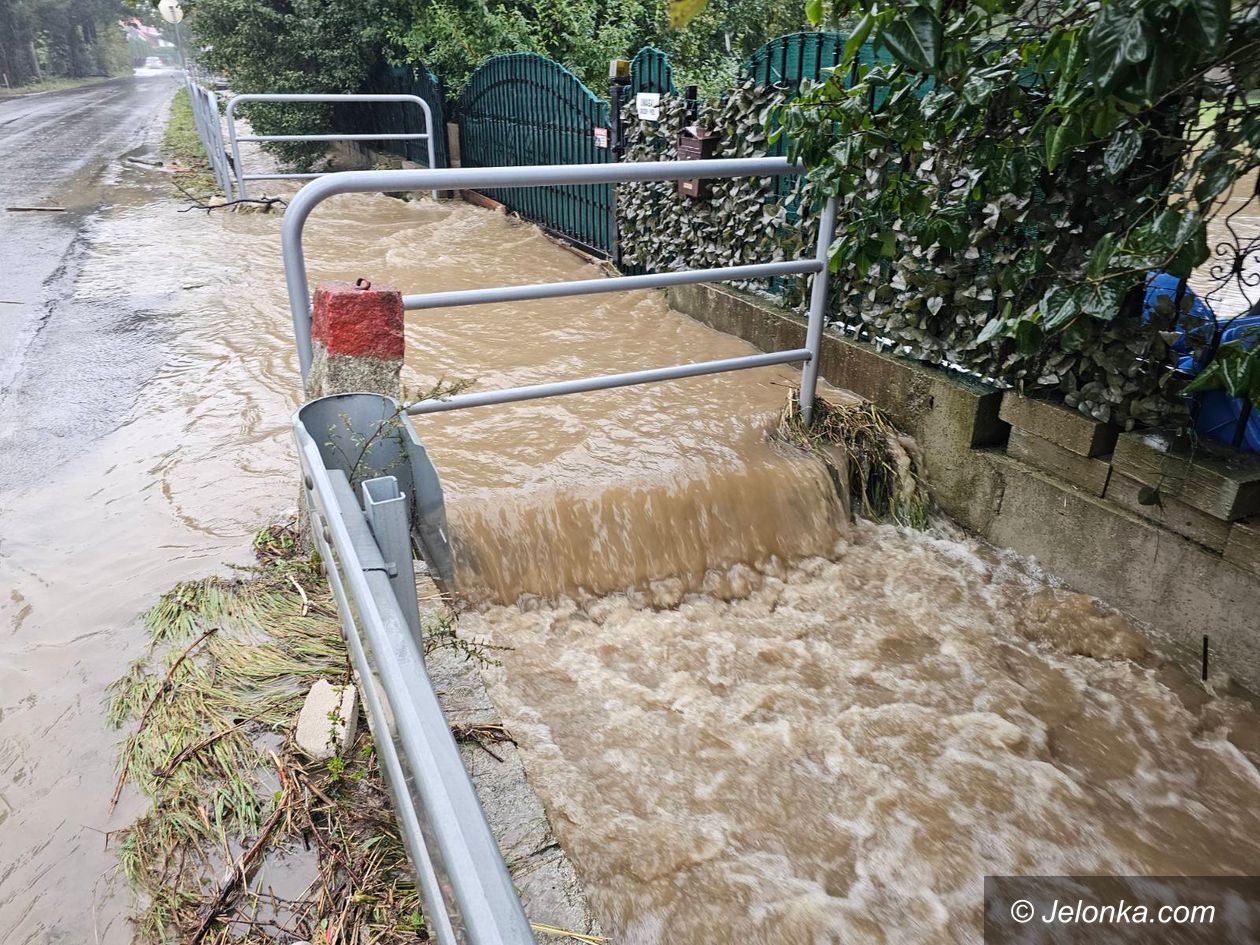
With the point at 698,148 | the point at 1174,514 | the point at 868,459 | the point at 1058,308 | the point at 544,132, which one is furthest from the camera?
the point at 544,132

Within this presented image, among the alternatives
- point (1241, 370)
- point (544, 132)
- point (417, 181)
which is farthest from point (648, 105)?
point (1241, 370)

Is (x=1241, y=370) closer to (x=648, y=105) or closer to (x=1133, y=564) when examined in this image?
(x=1133, y=564)

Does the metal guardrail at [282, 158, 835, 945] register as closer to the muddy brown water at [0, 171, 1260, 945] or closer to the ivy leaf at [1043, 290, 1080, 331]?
the muddy brown water at [0, 171, 1260, 945]

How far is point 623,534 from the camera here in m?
3.58

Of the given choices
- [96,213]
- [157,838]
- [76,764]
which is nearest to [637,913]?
[157,838]

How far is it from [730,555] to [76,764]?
234 cm

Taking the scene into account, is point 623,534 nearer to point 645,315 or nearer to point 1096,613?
point 1096,613

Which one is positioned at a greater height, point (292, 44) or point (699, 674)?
point (292, 44)

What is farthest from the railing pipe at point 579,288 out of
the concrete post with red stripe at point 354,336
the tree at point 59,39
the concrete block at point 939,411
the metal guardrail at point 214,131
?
the tree at point 59,39

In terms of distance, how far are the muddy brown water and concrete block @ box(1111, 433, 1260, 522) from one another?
1.88 feet

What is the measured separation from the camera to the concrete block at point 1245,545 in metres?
2.84

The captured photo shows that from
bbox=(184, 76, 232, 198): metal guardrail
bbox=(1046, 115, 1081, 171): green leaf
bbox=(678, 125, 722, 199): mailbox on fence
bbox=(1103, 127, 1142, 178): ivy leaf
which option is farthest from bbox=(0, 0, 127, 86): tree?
bbox=(1046, 115, 1081, 171): green leaf

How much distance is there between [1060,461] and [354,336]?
265 centimetres

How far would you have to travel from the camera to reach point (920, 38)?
2.05 meters
